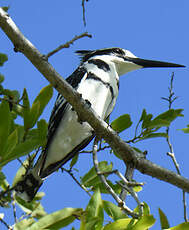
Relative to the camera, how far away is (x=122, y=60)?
16.3 feet

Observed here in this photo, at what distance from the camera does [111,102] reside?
431 centimetres

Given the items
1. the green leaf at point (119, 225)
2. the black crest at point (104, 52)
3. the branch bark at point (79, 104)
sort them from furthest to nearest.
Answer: the black crest at point (104, 52) < the branch bark at point (79, 104) < the green leaf at point (119, 225)

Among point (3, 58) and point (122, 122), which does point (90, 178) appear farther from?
point (3, 58)

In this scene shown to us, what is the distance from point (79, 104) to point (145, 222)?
3.75 feet

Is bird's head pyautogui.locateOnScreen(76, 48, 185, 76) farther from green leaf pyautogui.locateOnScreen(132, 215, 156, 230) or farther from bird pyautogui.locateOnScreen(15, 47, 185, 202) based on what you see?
green leaf pyautogui.locateOnScreen(132, 215, 156, 230)

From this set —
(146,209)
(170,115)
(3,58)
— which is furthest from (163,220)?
(3,58)

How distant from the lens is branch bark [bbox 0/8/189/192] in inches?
103

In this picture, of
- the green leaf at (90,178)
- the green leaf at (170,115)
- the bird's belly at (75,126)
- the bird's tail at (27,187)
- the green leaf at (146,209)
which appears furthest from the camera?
the bird's belly at (75,126)

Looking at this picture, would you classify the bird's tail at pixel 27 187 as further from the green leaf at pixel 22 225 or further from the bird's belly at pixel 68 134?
the bird's belly at pixel 68 134

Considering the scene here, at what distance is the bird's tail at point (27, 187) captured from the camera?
2.92 metres

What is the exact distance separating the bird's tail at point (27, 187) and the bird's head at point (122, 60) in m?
2.04

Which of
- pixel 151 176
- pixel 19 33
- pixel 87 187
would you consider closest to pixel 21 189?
pixel 87 187

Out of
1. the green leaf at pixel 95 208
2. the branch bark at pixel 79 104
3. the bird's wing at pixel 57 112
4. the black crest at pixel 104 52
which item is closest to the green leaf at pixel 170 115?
the branch bark at pixel 79 104

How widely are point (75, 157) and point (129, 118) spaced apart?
28.4 inches
